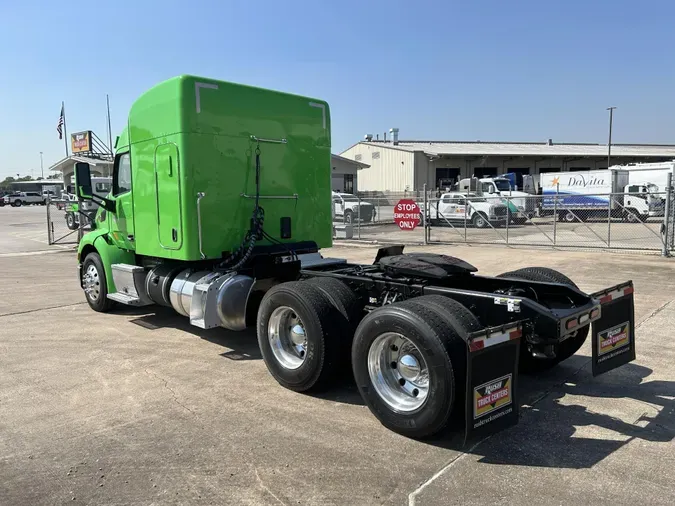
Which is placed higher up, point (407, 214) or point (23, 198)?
point (23, 198)

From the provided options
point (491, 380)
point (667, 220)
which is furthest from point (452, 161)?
point (491, 380)

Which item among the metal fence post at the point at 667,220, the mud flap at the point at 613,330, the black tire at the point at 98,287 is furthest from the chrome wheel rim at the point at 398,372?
the metal fence post at the point at 667,220

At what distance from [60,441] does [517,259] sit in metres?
12.5

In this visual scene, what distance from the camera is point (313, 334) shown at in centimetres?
484

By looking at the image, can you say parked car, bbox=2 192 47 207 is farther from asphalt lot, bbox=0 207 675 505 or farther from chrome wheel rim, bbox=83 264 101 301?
asphalt lot, bbox=0 207 675 505

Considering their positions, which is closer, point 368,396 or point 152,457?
point 152,457

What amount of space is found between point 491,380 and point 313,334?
5.52 feet

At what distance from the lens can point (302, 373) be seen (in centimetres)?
500

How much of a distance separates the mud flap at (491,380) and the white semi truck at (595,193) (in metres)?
24.2

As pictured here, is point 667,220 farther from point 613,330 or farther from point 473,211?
point 473,211

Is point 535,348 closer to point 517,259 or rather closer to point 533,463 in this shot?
point 533,463

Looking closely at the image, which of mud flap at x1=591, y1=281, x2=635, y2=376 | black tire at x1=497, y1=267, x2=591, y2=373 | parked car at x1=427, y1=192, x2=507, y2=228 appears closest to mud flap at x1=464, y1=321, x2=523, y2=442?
mud flap at x1=591, y1=281, x2=635, y2=376

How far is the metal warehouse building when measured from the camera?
157ft

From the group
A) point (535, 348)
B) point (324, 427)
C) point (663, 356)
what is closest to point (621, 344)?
point (535, 348)
